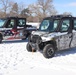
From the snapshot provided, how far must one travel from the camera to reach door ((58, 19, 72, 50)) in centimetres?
1043

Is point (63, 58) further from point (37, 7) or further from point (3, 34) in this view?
point (37, 7)

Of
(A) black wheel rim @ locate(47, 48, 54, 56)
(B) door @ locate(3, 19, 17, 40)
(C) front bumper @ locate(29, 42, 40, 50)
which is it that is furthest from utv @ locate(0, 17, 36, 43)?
(A) black wheel rim @ locate(47, 48, 54, 56)

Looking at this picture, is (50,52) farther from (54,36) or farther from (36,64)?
(36,64)

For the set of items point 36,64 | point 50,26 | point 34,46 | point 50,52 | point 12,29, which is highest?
point 50,26

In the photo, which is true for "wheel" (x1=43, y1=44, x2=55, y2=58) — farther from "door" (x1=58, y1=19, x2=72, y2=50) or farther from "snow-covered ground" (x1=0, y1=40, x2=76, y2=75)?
"door" (x1=58, y1=19, x2=72, y2=50)

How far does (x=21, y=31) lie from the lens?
15156mm

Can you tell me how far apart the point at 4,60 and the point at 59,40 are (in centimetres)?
262

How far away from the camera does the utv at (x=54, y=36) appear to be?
998 cm

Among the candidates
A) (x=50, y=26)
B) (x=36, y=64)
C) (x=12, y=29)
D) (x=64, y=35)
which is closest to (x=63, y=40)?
(x=64, y=35)

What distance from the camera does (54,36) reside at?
398 inches

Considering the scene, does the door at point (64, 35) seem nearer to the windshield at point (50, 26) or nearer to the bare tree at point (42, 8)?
the windshield at point (50, 26)

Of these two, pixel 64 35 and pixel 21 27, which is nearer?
pixel 64 35

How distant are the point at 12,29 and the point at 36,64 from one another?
6382 mm

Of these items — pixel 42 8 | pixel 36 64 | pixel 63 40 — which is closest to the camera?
pixel 36 64
